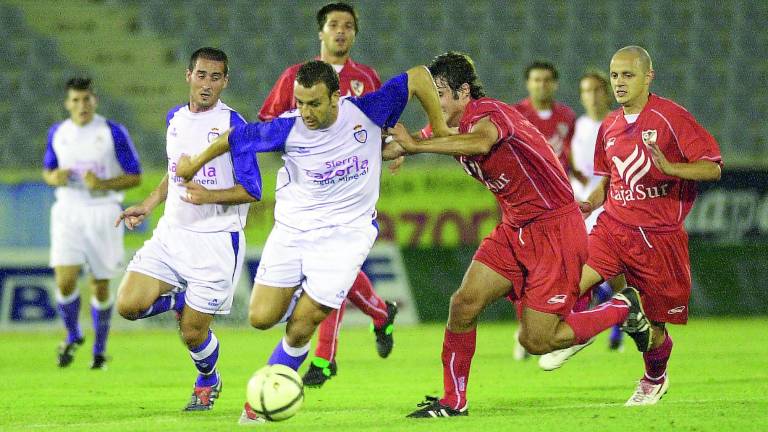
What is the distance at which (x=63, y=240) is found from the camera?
10445 millimetres

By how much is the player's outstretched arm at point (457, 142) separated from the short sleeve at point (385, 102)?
0.16m

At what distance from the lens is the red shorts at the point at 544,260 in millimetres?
6730

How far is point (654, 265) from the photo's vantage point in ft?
23.8

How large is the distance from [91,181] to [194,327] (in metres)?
3.45

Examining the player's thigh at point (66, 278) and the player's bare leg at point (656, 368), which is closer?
the player's bare leg at point (656, 368)

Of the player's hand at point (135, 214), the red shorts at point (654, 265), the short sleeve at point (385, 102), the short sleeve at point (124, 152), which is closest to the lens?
the short sleeve at point (385, 102)

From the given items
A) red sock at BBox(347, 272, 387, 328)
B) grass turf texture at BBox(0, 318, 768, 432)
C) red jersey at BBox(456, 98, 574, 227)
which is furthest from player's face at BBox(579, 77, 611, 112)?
red jersey at BBox(456, 98, 574, 227)

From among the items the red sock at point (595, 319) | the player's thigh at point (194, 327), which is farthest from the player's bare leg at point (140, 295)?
the red sock at point (595, 319)

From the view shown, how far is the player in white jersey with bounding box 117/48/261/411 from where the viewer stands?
7.14 meters

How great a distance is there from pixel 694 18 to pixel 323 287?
13.7 meters

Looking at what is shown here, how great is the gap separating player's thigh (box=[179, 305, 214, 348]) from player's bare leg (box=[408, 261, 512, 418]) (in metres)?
1.41

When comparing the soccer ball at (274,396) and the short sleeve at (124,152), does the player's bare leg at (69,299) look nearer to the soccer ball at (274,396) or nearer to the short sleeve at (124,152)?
the short sleeve at (124,152)

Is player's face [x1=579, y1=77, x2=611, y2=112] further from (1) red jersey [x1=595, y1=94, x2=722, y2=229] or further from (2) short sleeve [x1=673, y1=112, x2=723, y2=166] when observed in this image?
(2) short sleeve [x1=673, y1=112, x2=723, y2=166]

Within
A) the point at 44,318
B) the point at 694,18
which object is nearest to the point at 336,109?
the point at 44,318
